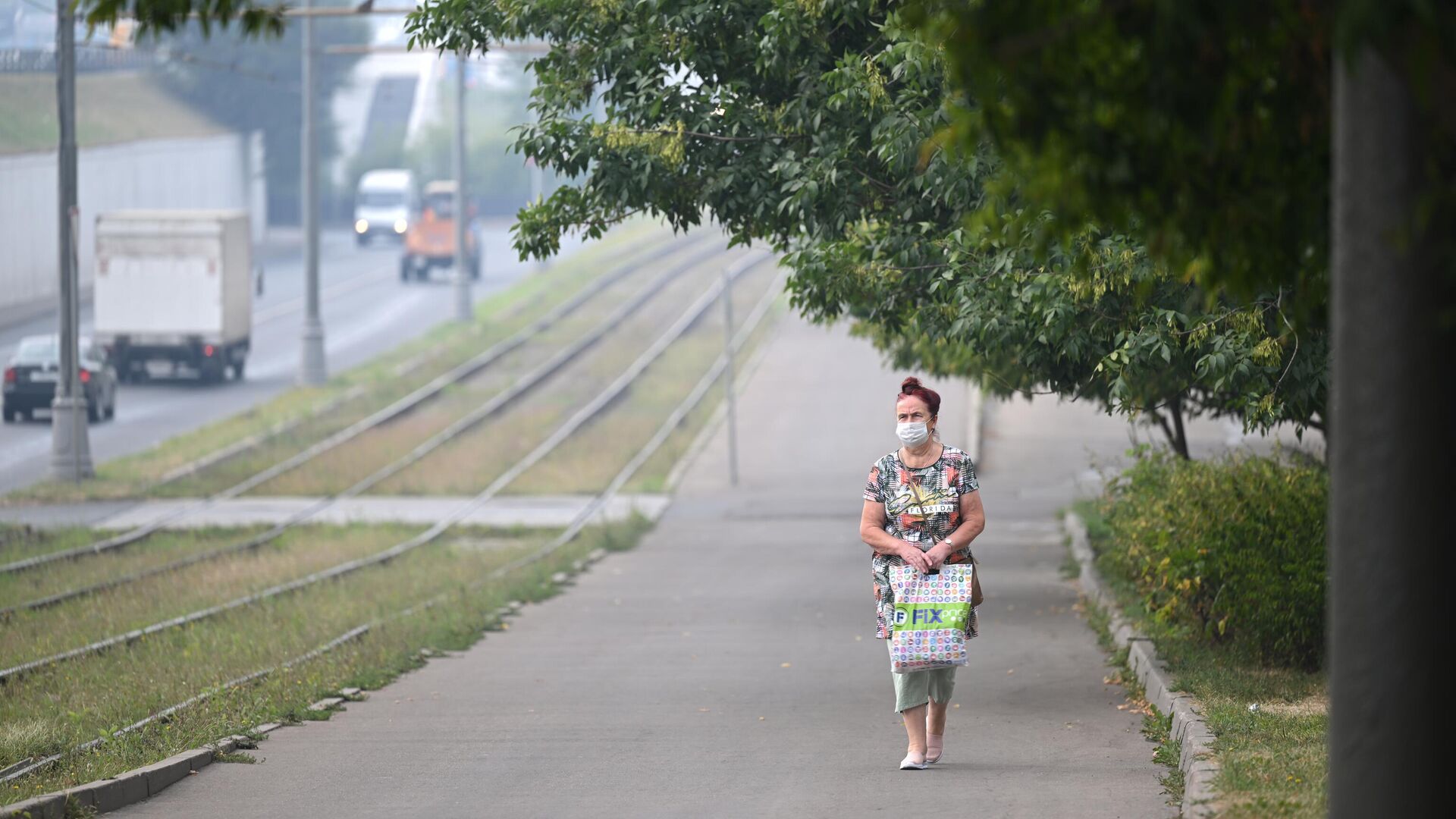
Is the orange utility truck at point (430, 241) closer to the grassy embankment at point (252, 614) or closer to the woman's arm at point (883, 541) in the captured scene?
the grassy embankment at point (252, 614)

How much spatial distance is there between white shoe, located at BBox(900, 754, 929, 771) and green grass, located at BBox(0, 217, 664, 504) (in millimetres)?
19966

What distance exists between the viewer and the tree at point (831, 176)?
34.0 ft

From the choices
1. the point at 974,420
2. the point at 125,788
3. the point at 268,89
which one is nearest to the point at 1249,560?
the point at 125,788

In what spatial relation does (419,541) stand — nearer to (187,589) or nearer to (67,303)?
(187,589)

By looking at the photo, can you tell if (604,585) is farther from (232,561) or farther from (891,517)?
(891,517)

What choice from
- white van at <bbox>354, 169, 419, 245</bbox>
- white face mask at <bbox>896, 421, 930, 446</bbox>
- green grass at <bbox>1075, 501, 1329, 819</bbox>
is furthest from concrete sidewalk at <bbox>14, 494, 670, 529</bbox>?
white van at <bbox>354, 169, 419, 245</bbox>

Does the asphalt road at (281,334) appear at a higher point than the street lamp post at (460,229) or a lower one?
lower

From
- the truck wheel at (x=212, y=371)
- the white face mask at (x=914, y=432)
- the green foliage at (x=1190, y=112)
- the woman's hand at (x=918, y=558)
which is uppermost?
the green foliage at (x=1190, y=112)

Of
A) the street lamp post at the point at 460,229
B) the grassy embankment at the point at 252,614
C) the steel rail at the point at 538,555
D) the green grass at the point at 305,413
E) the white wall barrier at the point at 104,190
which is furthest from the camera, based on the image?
the white wall barrier at the point at 104,190

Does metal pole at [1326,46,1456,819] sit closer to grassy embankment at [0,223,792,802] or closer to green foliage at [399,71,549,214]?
grassy embankment at [0,223,792,802]

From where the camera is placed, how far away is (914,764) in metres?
8.77

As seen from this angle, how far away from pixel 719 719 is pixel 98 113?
65235 millimetres

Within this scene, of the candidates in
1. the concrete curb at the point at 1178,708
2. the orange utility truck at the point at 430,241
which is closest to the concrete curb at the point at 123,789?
the concrete curb at the point at 1178,708

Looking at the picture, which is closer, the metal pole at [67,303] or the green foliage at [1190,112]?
the green foliage at [1190,112]
